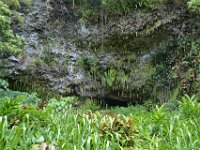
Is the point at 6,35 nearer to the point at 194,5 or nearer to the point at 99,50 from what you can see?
the point at 99,50

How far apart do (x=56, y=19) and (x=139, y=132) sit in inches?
286

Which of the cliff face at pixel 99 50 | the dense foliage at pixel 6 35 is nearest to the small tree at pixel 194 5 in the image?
the cliff face at pixel 99 50

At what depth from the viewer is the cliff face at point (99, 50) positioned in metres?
10.4

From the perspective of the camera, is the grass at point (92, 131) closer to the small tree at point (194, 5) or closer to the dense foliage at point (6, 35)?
the dense foliage at point (6, 35)

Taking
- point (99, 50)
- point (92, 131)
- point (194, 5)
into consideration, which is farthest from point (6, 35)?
point (194, 5)

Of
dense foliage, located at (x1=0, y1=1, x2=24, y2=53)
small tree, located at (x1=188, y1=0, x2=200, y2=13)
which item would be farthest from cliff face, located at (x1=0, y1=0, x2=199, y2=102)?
dense foliage, located at (x1=0, y1=1, x2=24, y2=53)

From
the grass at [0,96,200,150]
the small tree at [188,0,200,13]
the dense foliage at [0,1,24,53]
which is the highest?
the small tree at [188,0,200,13]

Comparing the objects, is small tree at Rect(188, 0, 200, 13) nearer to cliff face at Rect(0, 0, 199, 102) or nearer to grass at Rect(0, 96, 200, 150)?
cliff face at Rect(0, 0, 199, 102)

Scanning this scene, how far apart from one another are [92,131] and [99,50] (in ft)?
22.9

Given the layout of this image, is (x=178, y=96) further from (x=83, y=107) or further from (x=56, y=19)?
(x=56, y=19)

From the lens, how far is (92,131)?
13.9ft

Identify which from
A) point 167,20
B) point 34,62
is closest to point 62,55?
point 34,62

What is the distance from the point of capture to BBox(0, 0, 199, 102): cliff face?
10.4 m

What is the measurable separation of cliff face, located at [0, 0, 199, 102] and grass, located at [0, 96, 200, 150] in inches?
228
